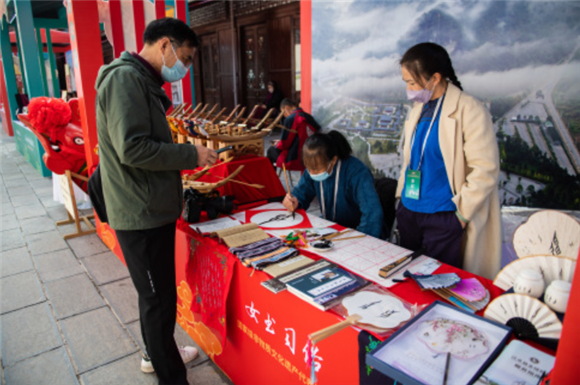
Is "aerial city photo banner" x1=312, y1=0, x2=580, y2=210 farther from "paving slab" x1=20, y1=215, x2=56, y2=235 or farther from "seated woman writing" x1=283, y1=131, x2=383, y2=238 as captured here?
"paving slab" x1=20, y1=215, x2=56, y2=235

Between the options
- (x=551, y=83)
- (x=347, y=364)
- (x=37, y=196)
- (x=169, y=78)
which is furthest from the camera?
(x=37, y=196)

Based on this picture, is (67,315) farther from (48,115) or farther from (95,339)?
(48,115)

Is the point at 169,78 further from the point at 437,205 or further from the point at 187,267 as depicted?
the point at 437,205

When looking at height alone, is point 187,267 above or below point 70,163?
below

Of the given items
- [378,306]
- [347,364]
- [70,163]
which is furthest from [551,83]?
[70,163]

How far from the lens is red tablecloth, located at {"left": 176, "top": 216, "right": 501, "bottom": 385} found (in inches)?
46.4

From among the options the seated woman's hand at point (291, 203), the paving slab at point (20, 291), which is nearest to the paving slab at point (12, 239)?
the paving slab at point (20, 291)

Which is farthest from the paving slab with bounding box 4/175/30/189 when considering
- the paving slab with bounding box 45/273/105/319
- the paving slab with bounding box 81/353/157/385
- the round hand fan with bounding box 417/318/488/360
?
the round hand fan with bounding box 417/318/488/360

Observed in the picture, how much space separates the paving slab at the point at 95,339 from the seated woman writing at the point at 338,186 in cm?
124

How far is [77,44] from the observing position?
125 inches

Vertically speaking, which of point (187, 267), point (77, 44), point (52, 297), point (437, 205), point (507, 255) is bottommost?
point (52, 297)

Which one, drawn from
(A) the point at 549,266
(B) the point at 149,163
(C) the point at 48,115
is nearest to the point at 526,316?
(A) the point at 549,266

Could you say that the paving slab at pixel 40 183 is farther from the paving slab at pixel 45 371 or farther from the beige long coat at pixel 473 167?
the beige long coat at pixel 473 167

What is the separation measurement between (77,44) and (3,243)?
6.80 ft
